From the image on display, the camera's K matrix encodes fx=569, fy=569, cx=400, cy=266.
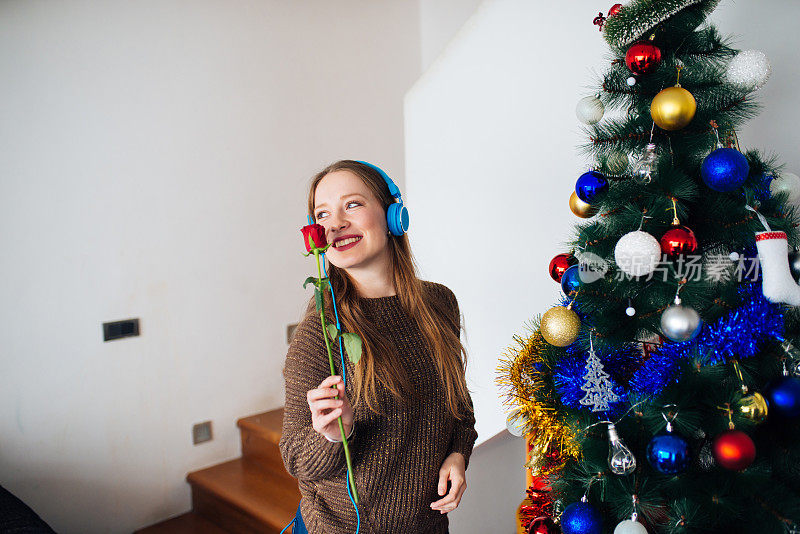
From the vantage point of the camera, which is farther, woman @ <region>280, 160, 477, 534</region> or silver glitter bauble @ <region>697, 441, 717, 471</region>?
woman @ <region>280, 160, 477, 534</region>

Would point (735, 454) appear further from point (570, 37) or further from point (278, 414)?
point (278, 414)

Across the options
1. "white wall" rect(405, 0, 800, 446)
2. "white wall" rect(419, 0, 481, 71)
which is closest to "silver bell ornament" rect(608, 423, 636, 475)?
"white wall" rect(405, 0, 800, 446)

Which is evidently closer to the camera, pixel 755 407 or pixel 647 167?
pixel 755 407

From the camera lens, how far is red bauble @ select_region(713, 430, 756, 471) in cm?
88

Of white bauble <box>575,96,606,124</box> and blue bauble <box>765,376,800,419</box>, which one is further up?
white bauble <box>575,96,606,124</box>

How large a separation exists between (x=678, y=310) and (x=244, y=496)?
2.21 m

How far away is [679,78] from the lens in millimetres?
1009

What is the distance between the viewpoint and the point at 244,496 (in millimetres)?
2551

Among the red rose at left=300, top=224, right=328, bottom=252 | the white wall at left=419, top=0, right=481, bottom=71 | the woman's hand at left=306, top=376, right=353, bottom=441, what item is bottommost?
the woman's hand at left=306, top=376, right=353, bottom=441

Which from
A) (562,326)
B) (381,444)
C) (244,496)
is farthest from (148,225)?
(562,326)

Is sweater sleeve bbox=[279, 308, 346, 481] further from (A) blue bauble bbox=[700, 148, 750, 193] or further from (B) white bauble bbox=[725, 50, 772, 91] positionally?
(B) white bauble bbox=[725, 50, 772, 91]

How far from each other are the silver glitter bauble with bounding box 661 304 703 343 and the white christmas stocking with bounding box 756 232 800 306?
12cm

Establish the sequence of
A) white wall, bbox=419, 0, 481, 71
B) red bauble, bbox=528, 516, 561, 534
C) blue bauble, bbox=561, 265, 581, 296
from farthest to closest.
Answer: white wall, bbox=419, 0, 481, 71
red bauble, bbox=528, 516, 561, 534
blue bauble, bbox=561, 265, 581, 296

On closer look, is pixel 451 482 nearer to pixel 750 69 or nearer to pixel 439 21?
pixel 750 69
